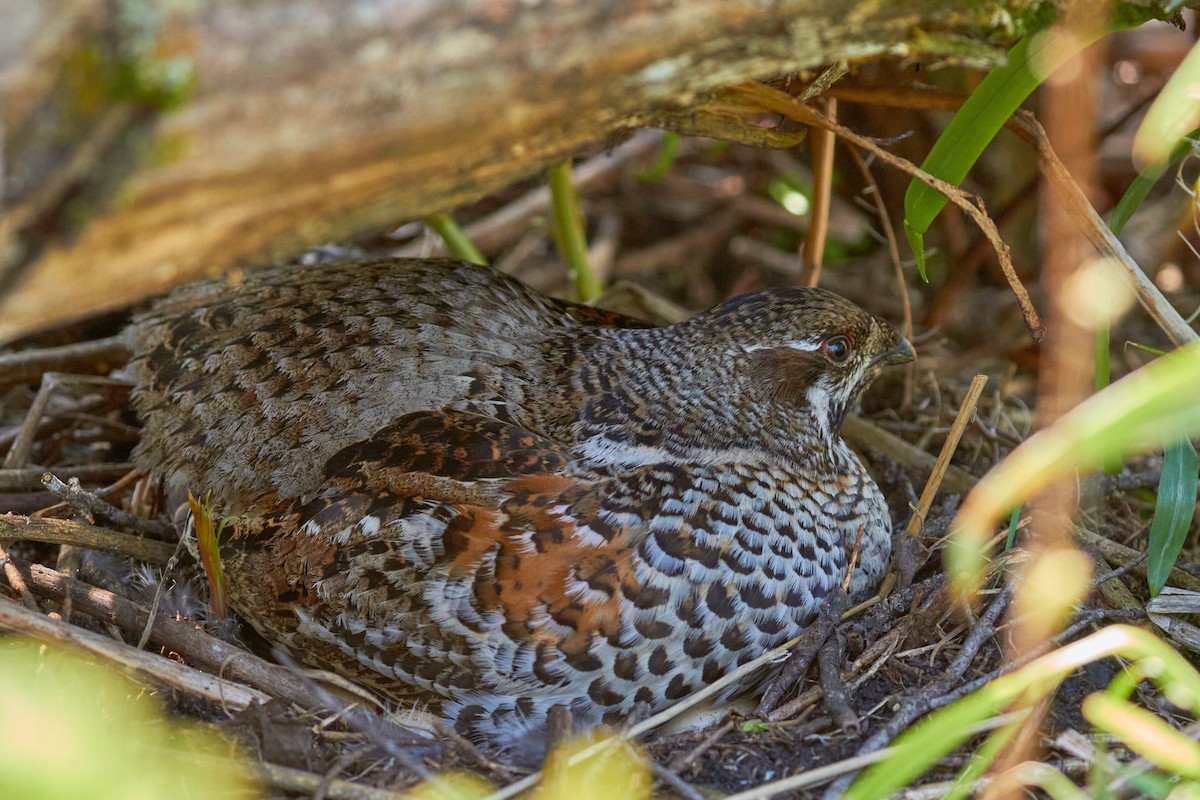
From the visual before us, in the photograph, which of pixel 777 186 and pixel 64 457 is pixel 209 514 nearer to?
pixel 64 457

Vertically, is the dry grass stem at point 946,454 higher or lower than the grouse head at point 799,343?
lower

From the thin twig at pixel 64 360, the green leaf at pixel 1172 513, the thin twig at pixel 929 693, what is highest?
the thin twig at pixel 64 360

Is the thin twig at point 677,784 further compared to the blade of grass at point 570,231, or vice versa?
the blade of grass at point 570,231

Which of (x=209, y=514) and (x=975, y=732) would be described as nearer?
(x=975, y=732)

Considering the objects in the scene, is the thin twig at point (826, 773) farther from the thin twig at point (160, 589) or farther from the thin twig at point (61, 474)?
the thin twig at point (61, 474)

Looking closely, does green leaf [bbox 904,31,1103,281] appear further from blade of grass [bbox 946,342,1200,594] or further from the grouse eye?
blade of grass [bbox 946,342,1200,594]

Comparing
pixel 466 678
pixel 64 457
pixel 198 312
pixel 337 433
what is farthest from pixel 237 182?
pixel 64 457

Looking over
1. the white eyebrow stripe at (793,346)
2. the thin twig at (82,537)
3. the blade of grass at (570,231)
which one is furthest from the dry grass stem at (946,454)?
the thin twig at (82,537)
